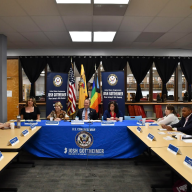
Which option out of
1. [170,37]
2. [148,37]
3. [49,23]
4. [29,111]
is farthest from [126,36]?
[29,111]

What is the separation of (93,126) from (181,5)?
261cm

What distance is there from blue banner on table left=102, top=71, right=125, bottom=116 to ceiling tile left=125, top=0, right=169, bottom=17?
2.28 m

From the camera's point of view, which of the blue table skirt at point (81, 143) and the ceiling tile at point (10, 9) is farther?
the blue table skirt at point (81, 143)

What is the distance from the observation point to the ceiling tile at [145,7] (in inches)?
107

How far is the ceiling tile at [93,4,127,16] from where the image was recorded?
286 cm

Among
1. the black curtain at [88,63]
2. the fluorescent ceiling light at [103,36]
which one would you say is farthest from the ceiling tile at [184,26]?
the black curtain at [88,63]

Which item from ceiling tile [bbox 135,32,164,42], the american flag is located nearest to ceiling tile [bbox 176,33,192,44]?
ceiling tile [bbox 135,32,164,42]

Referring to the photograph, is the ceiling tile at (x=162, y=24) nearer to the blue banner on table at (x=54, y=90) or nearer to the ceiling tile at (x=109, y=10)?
the ceiling tile at (x=109, y=10)

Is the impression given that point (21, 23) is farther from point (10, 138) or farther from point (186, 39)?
point (186, 39)

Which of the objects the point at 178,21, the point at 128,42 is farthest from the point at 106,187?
the point at 128,42

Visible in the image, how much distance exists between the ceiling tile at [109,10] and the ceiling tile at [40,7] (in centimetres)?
73

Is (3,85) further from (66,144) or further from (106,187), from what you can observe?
(106,187)

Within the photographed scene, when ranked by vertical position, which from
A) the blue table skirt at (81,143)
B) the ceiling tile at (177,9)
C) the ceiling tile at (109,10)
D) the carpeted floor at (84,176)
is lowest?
the carpeted floor at (84,176)

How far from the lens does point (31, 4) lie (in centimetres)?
278
